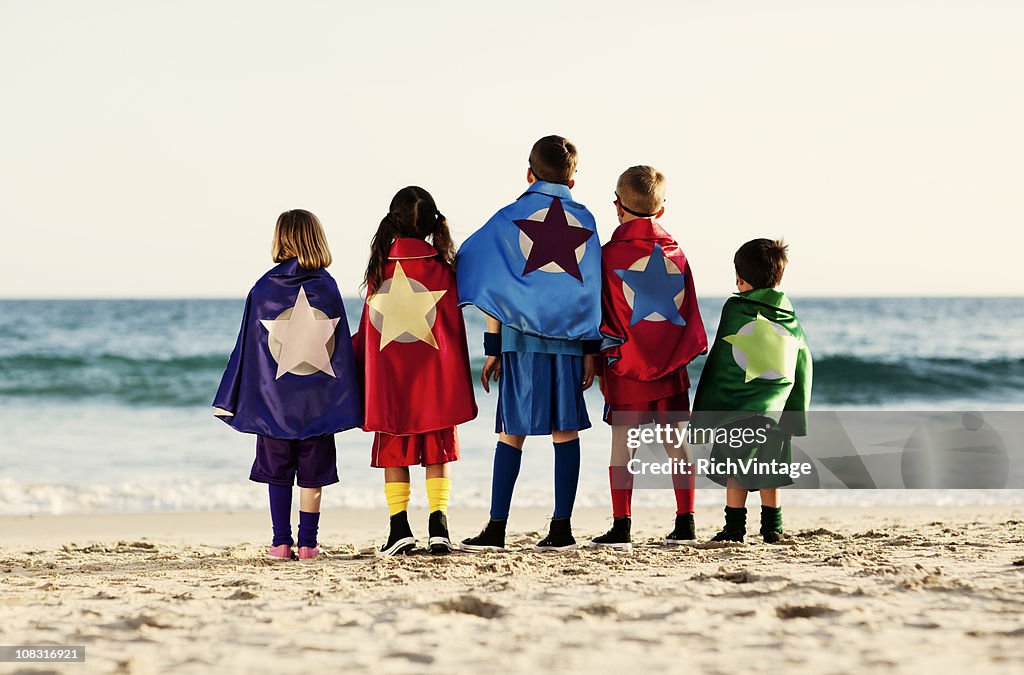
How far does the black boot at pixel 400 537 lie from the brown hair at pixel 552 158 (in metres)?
1.56

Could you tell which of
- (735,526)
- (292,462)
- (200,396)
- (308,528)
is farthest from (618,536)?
(200,396)

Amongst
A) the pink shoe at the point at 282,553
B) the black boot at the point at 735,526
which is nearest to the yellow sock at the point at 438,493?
the pink shoe at the point at 282,553

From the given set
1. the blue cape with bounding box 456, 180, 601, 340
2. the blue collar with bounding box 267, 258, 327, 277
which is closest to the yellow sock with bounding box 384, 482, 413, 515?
the blue cape with bounding box 456, 180, 601, 340

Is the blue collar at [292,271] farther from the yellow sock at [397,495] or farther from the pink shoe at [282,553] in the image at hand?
the pink shoe at [282,553]

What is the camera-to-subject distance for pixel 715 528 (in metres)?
5.70

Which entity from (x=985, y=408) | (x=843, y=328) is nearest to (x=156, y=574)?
(x=985, y=408)

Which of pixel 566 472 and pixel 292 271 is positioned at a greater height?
pixel 292 271

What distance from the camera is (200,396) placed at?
14.9m

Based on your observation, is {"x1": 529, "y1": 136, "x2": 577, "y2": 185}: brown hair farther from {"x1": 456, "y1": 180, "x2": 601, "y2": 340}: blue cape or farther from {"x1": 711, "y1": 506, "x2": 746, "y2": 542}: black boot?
{"x1": 711, "y1": 506, "x2": 746, "y2": 542}: black boot

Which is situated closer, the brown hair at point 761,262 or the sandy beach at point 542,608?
the sandy beach at point 542,608

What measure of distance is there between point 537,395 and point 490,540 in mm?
654

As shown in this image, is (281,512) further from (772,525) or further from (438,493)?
(772,525)

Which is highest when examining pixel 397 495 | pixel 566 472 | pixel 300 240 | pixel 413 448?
pixel 300 240

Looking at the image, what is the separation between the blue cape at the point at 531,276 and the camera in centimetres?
407
